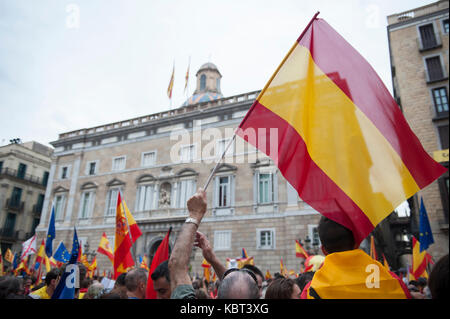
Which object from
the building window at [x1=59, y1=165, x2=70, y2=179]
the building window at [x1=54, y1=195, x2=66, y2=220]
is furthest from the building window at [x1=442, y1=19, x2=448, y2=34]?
the building window at [x1=54, y1=195, x2=66, y2=220]

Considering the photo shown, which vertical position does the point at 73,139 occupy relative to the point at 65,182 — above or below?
above

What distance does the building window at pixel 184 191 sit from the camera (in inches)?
877

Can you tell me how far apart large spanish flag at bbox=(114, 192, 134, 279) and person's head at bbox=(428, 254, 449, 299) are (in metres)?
6.03

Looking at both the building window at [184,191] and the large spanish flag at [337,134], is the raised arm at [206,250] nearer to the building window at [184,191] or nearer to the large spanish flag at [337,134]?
the large spanish flag at [337,134]

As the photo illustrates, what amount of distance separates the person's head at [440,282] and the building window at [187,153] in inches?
858

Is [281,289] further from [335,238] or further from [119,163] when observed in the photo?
[119,163]

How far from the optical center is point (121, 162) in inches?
1030

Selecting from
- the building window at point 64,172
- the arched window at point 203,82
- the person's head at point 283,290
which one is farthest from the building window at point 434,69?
the building window at point 64,172

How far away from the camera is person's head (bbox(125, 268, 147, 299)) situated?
3809mm

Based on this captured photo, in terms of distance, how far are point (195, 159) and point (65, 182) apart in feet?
43.5

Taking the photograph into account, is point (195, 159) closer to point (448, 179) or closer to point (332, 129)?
point (448, 179)

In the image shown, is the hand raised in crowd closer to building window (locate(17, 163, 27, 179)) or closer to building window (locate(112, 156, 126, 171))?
building window (locate(112, 156, 126, 171))

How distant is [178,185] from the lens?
22.9 metres

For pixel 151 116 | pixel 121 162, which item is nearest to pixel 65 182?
pixel 121 162
